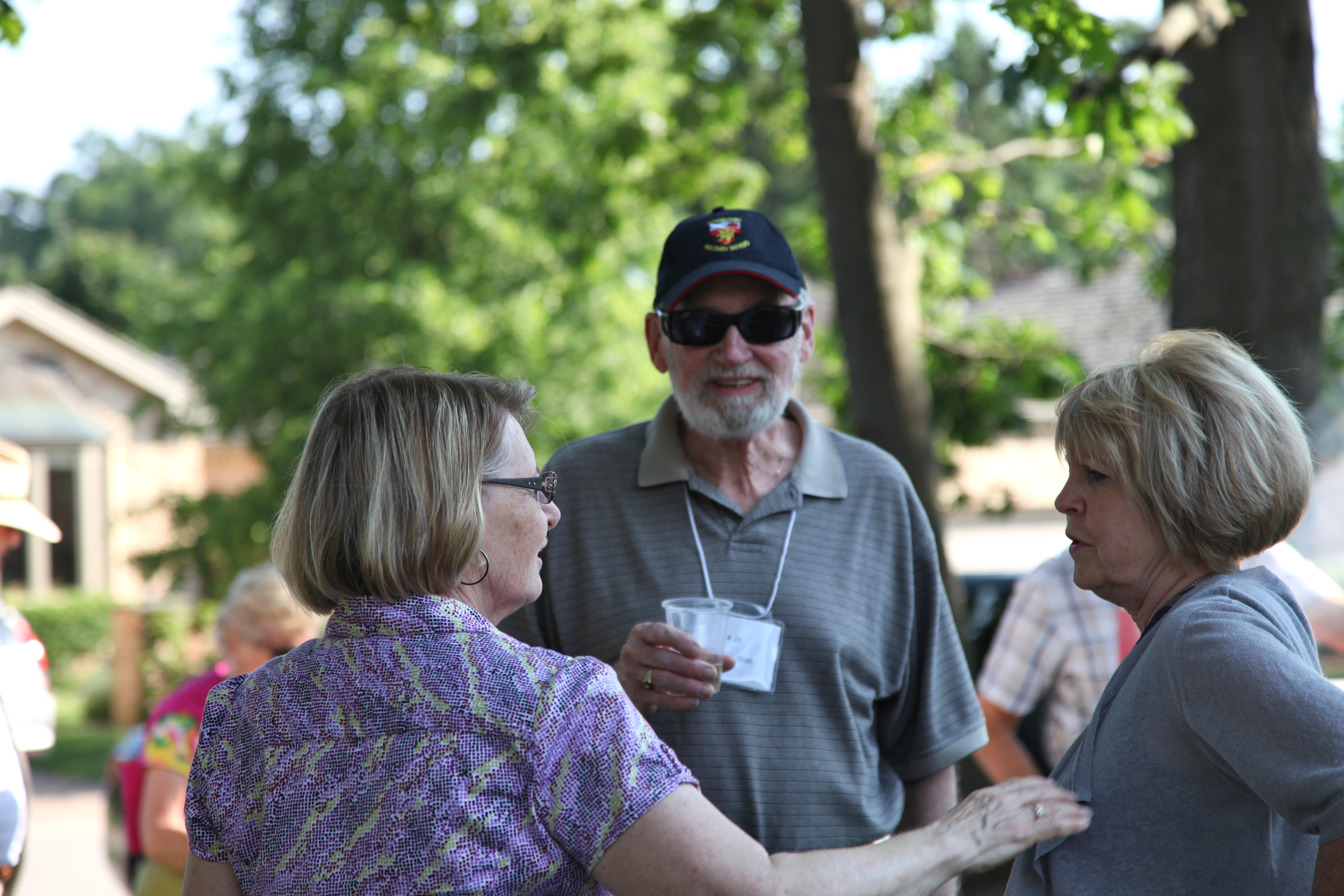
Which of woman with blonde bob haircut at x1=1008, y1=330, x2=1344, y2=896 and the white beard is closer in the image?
woman with blonde bob haircut at x1=1008, y1=330, x2=1344, y2=896

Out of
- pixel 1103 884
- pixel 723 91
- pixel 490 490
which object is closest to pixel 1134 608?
pixel 1103 884

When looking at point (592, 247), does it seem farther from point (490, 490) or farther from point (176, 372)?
point (176, 372)

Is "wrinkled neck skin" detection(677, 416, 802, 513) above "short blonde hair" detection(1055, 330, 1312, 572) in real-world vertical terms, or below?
below

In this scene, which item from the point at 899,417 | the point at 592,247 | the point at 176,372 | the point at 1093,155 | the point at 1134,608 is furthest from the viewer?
the point at 176,372

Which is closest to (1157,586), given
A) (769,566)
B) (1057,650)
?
(769,566)

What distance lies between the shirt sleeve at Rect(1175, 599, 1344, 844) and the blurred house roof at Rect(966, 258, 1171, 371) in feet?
46.9

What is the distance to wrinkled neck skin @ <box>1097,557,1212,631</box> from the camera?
5.65 ft

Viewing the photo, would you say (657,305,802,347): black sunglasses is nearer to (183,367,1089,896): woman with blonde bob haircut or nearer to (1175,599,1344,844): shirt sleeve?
(183,367,1089,896): woman with blonde bob haircut

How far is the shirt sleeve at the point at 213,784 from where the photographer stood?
5.24 feet

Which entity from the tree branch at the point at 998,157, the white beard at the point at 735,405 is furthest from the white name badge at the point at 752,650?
the tree branch at the point at 998,157

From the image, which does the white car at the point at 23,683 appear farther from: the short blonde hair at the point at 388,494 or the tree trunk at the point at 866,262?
the tree trunk at the point at 866,262

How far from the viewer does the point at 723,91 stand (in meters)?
8.32

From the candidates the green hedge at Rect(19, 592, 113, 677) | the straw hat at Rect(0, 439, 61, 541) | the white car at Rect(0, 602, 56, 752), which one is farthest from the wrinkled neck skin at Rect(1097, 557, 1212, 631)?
the green hedge at Rect(19, 592, 113, 677)

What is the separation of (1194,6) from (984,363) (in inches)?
116
